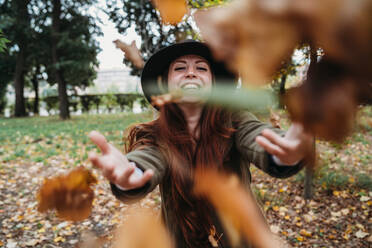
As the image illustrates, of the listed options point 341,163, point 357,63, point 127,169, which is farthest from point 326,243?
point 357,63

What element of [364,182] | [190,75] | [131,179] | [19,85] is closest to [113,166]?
[131,179]

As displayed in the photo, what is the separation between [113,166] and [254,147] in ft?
1.81

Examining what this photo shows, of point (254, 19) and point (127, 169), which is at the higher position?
point (254, 19)

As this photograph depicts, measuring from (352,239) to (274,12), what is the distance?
3210mm

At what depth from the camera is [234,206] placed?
1101 millimetres

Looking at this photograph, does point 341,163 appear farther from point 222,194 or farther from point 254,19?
point 254,19

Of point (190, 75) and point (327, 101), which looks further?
point (190, 75)

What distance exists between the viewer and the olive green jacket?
0.89 meters

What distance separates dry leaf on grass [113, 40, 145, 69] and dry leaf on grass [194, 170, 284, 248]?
572mm

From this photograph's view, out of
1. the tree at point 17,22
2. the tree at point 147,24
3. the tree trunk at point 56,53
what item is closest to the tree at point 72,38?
the tree trunk at point 56,53

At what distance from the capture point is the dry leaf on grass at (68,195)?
32.4 inches

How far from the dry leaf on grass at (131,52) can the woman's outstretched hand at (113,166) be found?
49 centimetres

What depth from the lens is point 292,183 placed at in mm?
3777

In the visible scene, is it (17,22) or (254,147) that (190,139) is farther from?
(17,22)
